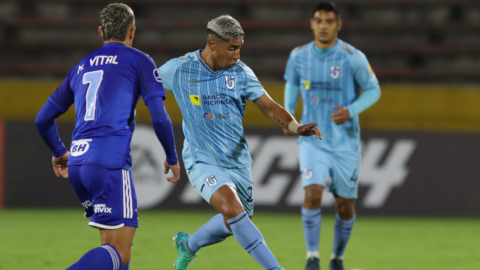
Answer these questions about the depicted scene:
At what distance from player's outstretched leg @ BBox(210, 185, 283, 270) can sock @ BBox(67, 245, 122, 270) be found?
2.80 feet

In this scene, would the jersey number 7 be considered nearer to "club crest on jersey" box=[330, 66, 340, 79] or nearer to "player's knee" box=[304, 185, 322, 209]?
"player's knee" box=[304, 185, 322, 209]

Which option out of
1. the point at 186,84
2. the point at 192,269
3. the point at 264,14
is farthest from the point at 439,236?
the point at 264,14

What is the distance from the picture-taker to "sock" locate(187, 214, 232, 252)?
191 inches

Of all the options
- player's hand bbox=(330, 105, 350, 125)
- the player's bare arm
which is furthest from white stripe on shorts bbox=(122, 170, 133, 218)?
player's hand bbox=(330, 105, 350, 125)

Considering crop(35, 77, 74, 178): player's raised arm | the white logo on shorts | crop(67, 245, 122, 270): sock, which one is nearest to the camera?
crop(67, 245, 122, 270): sock

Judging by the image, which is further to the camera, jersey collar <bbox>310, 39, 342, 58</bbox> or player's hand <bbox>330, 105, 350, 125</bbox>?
jersey collar <bbox>310, 39, 342, 58</bbox>

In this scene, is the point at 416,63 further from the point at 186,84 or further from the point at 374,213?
the point at 186,84

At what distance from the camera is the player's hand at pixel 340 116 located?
5660 millimetres

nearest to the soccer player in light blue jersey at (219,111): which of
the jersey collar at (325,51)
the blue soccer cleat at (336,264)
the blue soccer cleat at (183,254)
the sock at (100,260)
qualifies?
the blue soccer cleat at (183,254)

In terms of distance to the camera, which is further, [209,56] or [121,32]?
[209,56]

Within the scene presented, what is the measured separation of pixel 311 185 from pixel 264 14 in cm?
882

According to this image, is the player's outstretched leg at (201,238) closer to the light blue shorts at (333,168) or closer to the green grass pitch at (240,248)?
the green grass pitch at (240,248)

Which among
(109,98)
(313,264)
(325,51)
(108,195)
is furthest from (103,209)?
(325,51)

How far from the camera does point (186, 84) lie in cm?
465
